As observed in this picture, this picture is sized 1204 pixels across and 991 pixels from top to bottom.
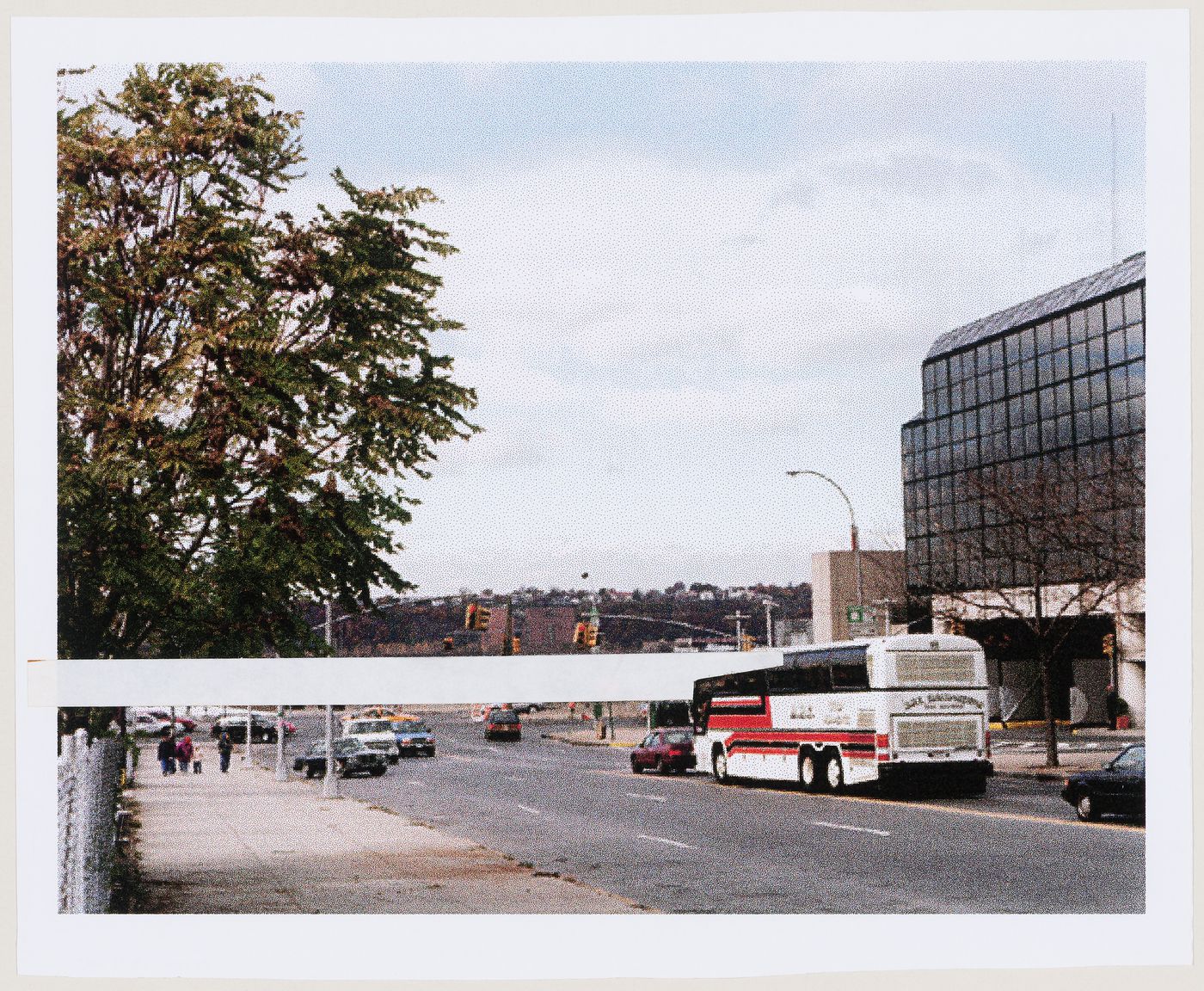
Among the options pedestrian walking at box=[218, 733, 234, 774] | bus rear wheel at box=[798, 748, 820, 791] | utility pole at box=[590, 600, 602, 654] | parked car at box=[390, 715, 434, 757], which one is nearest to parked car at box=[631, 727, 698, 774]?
bus rear wheel at box=[798, 748, 820, 791]

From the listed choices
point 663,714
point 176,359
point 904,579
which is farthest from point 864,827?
point 663,714

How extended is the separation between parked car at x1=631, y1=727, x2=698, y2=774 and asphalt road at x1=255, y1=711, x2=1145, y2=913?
322 centimetres

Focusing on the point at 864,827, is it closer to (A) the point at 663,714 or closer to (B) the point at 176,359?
(B) the point at 176,359

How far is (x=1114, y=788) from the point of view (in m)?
28.2

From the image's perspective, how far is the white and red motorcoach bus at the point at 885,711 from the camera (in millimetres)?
34312

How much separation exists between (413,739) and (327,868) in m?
46.1

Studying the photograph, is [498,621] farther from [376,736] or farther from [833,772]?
[376,736]

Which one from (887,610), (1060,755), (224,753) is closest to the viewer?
(1060,755)

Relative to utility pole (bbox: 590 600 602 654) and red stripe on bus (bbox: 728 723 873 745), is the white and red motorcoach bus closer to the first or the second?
red stripe on bus (bbox: 728 723 873 745)

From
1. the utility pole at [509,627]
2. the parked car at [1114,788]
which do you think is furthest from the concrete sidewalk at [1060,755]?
the utility pole at [509,627]

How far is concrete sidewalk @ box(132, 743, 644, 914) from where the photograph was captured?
19766 mm

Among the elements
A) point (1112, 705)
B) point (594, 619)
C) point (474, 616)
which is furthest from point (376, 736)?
point (474, 616)

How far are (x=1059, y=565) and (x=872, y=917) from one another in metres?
28.4

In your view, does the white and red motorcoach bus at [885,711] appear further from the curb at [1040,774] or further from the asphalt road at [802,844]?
the curb at [1040,774]
